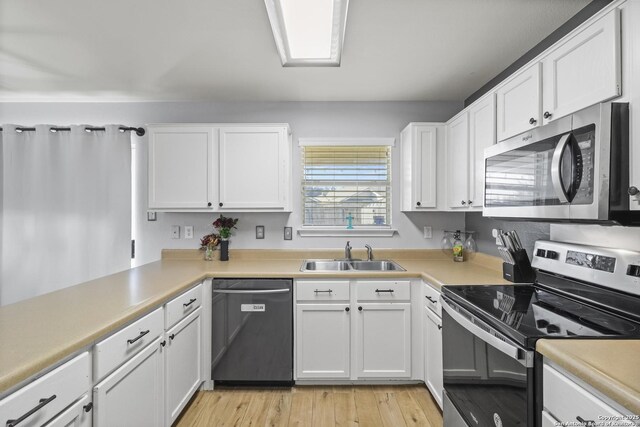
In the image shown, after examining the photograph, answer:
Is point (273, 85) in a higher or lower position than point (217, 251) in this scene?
higher

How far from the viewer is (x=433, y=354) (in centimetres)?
215

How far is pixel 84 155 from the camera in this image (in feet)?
9.46

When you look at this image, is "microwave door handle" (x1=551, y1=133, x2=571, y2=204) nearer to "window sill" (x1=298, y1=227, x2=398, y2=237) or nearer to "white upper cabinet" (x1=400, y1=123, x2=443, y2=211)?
"white upper cabinet" (x1=400, y1=123, x2=443, y2=211)

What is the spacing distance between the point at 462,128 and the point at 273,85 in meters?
1.52

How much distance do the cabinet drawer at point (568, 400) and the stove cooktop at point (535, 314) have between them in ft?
0.38

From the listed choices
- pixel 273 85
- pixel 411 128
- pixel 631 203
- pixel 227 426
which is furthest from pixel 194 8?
pixel 227 426

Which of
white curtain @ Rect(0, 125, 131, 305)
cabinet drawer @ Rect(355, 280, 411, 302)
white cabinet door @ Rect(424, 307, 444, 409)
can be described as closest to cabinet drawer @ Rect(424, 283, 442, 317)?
white cabinet door @ Rect(424, 307, 444, 409)

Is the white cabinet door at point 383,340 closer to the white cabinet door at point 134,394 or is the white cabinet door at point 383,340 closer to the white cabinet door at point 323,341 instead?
the white cabinet door at point 323,341

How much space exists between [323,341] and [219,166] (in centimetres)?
165

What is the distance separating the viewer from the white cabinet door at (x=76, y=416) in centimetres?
104

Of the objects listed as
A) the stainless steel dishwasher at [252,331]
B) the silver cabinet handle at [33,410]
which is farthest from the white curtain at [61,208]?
the silver cabinet handle at [33,410]

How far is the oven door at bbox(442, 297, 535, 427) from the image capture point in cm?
113

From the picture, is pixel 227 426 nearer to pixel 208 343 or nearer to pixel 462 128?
pixel 208 343

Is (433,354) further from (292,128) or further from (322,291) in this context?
(292,128)
